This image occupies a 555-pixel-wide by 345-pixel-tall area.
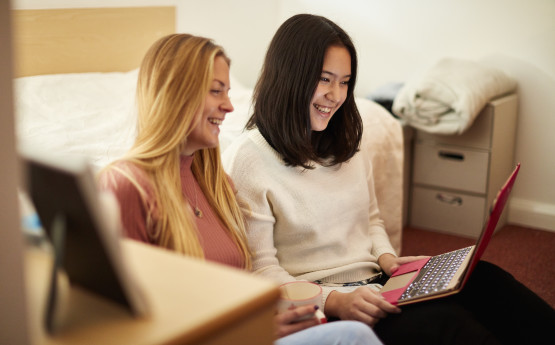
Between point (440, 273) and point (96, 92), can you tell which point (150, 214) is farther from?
point (96, 92)

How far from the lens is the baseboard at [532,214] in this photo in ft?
9.55

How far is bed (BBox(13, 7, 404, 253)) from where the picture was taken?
6.24 feet

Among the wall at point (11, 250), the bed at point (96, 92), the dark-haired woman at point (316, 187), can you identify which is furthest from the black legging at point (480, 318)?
the wall at point (11, 250)

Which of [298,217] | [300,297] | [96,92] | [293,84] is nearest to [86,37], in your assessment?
[96,92]

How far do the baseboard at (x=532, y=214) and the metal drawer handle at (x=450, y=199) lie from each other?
0.36m

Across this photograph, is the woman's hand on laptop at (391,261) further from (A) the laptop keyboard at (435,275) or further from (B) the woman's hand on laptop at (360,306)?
(B) the woman's hand on laptop at (360,306)

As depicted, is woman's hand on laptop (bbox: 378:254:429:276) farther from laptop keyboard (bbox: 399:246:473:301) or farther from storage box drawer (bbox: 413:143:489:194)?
storage box drawer (bbox: 413:143:489:194)

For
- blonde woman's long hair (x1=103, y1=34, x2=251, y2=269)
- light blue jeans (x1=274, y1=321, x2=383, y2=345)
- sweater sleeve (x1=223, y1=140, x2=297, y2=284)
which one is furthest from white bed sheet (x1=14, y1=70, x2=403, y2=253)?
light blue jeans (x1=274, y1=321, x2=383, y2=345)

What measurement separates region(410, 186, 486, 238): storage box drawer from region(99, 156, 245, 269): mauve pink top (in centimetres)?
184

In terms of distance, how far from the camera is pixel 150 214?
39.8 inches

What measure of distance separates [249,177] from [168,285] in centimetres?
73

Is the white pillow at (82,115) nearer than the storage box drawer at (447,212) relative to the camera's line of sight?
Yes

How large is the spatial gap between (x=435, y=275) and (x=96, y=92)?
1.47 metres

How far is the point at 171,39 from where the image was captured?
110cm
